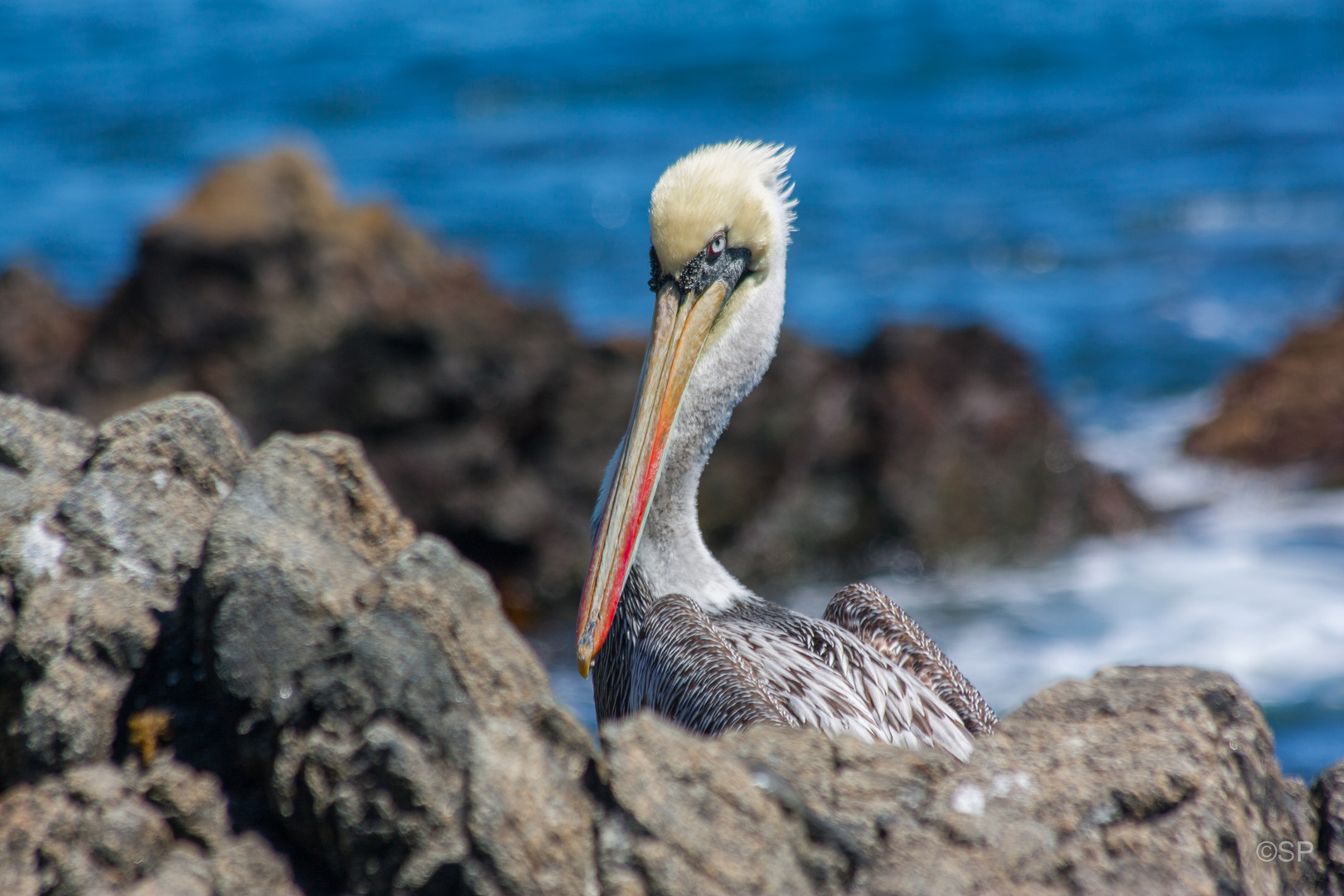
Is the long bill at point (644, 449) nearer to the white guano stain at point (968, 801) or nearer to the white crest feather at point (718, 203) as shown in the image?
the white crest feather at point (718, 203)

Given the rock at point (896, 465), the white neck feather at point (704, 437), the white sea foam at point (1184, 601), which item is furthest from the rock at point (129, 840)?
the rock at point (896, 465)

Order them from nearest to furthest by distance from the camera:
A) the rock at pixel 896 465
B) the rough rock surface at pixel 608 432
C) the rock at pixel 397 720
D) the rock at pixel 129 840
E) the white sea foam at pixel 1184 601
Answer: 1. the rock at pixel 397 720
2. the rock at pixel 129 840
3. the white sea foam at pixel 1184 601
4. the rough rock surface at pixel 608 432
5. the rock at pixel 896 465

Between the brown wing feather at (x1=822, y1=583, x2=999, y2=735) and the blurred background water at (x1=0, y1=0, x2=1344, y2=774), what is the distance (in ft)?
14.6

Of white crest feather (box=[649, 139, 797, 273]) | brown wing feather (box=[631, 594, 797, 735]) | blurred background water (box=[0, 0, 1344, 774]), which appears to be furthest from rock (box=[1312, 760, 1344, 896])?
blurred background water (box=[0, 0, 1344, 774])

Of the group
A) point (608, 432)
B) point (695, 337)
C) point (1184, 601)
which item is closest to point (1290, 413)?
point (1184, 601)

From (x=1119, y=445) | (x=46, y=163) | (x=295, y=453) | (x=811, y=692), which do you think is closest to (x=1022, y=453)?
(x=1119, y=445)

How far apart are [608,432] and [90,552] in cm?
699

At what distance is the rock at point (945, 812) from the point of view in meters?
2.68

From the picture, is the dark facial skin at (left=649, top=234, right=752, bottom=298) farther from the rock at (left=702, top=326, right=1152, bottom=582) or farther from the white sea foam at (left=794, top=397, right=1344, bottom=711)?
the rock at (left=702, top=326, right=1152, bottom=582)

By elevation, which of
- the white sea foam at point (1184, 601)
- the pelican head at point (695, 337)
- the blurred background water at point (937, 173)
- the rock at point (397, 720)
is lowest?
the rock at point (397, 720)

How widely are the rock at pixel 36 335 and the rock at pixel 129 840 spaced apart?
9994 millimetres

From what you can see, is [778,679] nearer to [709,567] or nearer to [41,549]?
[709,567]

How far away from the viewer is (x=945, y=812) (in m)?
2.77

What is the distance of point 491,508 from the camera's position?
1005 cm
